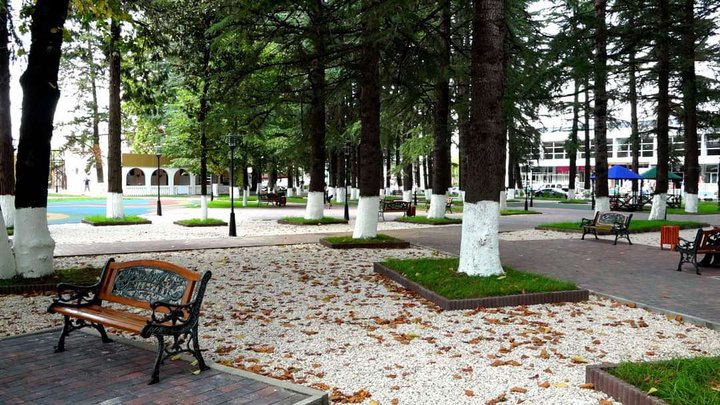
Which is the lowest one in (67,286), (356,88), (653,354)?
(653,354)

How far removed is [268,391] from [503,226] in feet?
58.6

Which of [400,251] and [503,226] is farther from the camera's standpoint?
[503,226]

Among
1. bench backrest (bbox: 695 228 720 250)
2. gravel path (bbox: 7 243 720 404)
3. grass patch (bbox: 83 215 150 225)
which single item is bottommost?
gravel path (bbox: 7 243 720 404)

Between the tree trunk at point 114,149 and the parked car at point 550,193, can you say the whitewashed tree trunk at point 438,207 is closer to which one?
the tree trunk at point 114,149

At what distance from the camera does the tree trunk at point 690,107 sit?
1673 centimetres

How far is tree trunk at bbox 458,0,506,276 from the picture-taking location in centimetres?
853

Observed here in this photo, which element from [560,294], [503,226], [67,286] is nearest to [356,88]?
[503,226]

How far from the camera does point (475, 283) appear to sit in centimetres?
804

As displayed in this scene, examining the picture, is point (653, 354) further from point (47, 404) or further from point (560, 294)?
point (47, 404)

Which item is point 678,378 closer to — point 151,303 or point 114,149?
point 151,303

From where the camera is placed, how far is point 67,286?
551 centimetres

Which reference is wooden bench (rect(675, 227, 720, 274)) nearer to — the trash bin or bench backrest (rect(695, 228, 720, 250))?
bench backrest (rect(695, 228, 720, 250))

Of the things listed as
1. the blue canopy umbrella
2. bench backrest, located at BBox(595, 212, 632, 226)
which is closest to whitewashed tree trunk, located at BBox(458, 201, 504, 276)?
bench backrest, located at BBox(595, 212, 632, 226)

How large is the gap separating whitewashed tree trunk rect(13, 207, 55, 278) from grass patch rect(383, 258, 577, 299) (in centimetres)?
599
